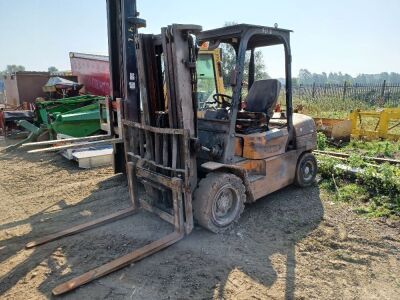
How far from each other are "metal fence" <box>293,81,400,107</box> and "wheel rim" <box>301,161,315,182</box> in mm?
17261

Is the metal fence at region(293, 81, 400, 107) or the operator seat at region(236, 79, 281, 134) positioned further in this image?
the metal fence at region(293, 81, 400, 107)

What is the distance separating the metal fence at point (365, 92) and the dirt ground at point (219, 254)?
18.7 meters

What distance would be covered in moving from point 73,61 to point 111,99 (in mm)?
8881

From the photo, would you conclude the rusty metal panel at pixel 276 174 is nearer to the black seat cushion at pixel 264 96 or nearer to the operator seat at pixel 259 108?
the operator seat at pixel 259 108

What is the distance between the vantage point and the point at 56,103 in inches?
395

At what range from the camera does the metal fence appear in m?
21.0

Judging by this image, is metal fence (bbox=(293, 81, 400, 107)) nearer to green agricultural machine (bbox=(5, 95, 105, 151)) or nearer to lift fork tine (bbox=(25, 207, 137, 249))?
green agricultural machine (bbox=(5, 95, 105, 151))

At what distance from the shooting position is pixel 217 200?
396 centimetres

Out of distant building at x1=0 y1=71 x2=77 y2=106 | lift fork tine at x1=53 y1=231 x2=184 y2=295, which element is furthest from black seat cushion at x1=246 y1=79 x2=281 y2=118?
distant building at x1=0 y1=71 x2=77 y2=106

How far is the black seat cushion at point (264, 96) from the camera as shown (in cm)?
476

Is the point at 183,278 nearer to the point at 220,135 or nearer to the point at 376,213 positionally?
the point at 220,135

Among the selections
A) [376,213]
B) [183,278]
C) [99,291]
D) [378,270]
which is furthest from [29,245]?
[376,213]

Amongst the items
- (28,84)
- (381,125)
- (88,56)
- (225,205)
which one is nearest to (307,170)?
(225,205)

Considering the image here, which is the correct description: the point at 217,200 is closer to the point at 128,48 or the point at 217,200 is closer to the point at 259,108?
the point at 259,108
